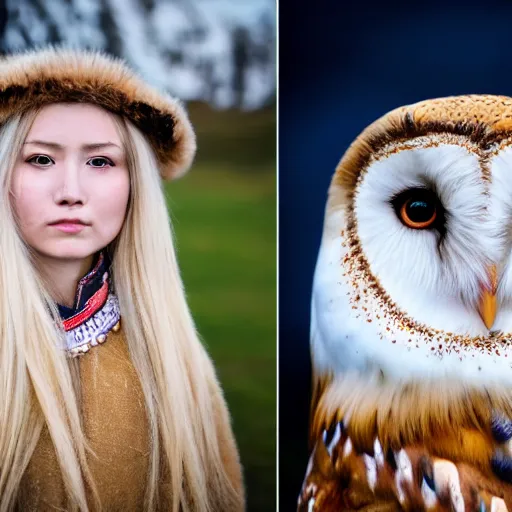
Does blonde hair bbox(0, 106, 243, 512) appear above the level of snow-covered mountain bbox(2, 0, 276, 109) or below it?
below

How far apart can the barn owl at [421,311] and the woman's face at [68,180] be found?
0.69 meters

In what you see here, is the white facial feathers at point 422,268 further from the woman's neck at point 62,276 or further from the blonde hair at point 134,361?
the woman's neck at point 62,276

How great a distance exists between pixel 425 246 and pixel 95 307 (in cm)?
99

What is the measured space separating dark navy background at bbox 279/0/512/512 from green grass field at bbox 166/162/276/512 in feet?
0.27

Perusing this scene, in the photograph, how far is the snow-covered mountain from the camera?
2.22m

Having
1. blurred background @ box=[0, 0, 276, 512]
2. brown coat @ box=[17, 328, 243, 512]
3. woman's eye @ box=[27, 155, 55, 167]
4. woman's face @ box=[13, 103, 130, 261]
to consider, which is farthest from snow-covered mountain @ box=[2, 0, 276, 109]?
brown coat @ box=[17, 328, 243, 512]

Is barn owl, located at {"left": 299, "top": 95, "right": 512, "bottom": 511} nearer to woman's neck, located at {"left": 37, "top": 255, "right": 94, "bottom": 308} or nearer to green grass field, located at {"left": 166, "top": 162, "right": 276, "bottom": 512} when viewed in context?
green grass field, located at {"left": 166, "top": 162, "right": 276, "bottom": 512}

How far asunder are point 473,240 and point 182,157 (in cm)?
90

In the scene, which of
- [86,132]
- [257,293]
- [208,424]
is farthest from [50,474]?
[86,132]

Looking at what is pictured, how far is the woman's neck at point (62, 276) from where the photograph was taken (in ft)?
7.27

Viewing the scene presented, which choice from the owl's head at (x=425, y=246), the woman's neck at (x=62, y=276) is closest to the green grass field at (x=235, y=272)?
the owl's head at (x=425, y=246)

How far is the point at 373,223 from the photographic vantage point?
7.02ft

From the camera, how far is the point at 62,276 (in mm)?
2225

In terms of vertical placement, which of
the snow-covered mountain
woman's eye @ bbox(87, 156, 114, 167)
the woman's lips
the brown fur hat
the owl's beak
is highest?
the snow-covered mountain
